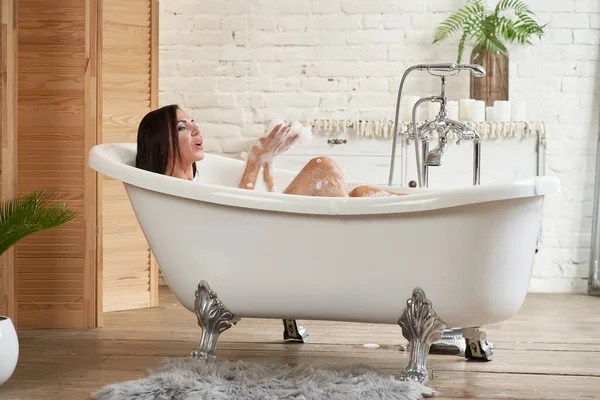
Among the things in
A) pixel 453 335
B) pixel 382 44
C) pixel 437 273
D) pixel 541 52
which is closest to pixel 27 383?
pixel 437 273

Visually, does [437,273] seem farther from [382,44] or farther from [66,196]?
[382,44]

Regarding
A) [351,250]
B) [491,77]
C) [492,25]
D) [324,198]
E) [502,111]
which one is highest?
[492,25]

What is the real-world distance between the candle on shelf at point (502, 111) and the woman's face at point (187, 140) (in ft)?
6.66

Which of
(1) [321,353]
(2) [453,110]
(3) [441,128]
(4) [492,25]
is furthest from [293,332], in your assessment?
Result: (4) [492,25]

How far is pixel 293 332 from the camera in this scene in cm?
337

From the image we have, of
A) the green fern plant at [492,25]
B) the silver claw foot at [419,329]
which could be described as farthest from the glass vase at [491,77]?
the silver claw foot at [419,329]

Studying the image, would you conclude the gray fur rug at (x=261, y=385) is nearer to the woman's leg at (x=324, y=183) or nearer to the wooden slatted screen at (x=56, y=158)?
the woman's leg at (x=324, y=183)

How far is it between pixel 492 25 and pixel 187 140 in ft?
7.40

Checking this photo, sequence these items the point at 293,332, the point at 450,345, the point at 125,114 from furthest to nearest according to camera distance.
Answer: the point at 125,114 < the point at 293,332 < the point at 450,345

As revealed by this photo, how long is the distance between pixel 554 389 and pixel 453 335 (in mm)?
624

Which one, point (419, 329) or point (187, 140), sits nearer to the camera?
point (419, 329)

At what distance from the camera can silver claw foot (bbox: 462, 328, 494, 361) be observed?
300 centimetres

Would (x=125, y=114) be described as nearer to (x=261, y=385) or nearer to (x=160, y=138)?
(x=160, y=138)

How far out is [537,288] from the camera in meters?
4.82
